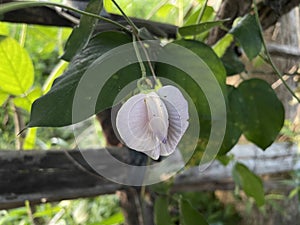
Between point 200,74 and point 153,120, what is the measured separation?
117 mm

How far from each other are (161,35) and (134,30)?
0.69 ft

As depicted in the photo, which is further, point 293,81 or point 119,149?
point 293,81

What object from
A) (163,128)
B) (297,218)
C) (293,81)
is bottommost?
(297,218)

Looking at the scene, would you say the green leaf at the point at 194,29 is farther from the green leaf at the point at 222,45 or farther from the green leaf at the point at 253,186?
the green leaf at the point at 253,186

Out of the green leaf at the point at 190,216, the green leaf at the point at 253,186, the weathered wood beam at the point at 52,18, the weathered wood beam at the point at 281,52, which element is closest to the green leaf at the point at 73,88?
the weathered wood beam at the point at 52,18

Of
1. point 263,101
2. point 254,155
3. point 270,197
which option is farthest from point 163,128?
point 270,197

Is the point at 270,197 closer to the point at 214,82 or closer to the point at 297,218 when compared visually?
the point at 297,218

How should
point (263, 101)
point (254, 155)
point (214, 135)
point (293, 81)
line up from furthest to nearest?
point (254, 155), point (293, 81), point (263, 101), point (214, 135)

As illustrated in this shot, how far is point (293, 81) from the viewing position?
92 cm

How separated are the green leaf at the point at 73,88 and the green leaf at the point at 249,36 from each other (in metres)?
0.14

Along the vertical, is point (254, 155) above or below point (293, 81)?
below

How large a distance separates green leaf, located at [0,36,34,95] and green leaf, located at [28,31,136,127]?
0.15 meters

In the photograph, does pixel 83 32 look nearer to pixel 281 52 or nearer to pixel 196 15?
pixel 196 15

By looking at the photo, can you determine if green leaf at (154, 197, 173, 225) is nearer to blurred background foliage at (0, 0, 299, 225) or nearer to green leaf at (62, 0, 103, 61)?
blurred background foliage at (0, 0, 299, 225)
